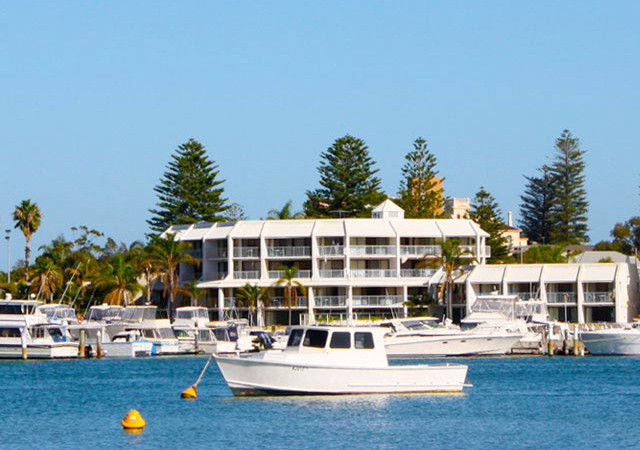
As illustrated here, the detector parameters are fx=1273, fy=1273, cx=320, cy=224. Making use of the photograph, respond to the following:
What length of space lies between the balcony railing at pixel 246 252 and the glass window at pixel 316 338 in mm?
56348

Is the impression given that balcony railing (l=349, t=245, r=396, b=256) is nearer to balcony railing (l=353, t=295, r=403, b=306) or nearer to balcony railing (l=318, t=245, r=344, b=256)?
balcony railing (l=318, t=245, r=344, b=256)

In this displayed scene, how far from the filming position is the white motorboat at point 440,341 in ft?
233

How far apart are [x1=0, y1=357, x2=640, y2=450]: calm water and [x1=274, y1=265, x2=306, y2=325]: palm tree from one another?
36058mm

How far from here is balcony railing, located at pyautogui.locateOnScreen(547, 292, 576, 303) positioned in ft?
297

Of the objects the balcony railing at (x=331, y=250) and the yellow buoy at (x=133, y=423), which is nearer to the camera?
the yellow buoy at (x=133, y=423)

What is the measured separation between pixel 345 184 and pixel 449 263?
96.5 feet

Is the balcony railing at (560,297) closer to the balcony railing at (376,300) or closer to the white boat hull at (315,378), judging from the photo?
the balcony railing at (376,300)

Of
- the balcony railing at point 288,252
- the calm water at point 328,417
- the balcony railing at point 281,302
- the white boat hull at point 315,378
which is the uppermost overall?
the balcony railing at point 288,252

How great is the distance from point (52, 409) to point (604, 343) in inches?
1548

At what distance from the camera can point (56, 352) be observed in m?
75.2

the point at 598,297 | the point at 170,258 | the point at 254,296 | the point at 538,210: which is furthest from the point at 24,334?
the point at 538,210

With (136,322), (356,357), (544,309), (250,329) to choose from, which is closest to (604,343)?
(544,309)

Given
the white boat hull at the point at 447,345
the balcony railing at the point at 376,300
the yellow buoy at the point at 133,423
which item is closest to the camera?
the yellow buoy at the point at 133,423

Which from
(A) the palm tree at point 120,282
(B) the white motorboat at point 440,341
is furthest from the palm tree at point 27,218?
(B) the white motorboat at point 440,341
